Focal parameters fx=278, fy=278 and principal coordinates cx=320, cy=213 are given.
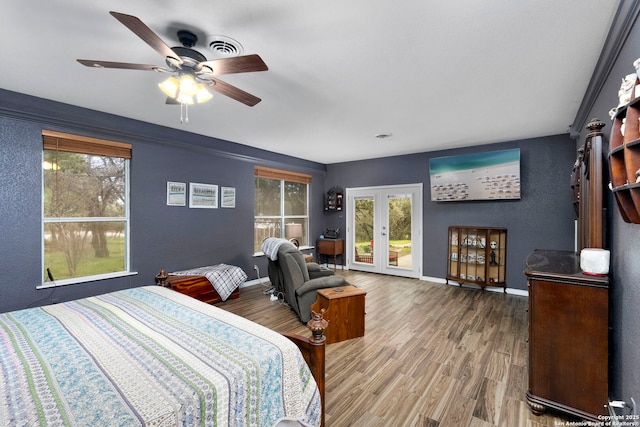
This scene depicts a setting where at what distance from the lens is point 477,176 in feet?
15.4

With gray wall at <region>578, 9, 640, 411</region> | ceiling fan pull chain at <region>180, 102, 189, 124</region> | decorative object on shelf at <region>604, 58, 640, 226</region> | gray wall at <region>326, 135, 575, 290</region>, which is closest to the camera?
decorative object on shelf at <region>604, 58, 640, 226</region>

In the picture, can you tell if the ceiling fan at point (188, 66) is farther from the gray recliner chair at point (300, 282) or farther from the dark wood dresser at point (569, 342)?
the dark wood dresser at point (569, 342)

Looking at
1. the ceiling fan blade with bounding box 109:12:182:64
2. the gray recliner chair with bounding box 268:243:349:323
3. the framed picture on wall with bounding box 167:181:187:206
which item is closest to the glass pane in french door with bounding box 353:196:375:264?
the gray recliner chair with bounding box 268:243:349:323

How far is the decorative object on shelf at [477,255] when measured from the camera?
4.62 meters

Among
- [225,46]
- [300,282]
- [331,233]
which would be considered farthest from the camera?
[331,233]

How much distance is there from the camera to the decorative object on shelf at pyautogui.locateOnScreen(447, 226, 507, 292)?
182 inches

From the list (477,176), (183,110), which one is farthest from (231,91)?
(477,176)

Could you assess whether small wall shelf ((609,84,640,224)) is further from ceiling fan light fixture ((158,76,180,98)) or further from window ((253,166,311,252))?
window ((253,166,311,252))

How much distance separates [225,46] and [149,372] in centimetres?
201

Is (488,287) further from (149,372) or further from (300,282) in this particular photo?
(149,372)

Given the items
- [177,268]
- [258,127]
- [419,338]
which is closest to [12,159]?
[177,268]

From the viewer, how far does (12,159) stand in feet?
9.16

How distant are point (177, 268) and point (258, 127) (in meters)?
2.37

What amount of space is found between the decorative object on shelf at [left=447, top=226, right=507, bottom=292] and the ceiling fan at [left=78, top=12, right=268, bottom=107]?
4321 millimetres
